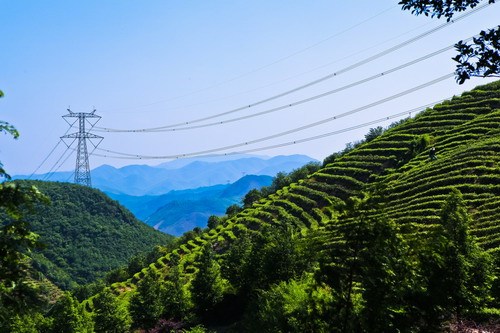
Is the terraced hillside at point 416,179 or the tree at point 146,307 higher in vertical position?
the terraced hillside at point 416,179

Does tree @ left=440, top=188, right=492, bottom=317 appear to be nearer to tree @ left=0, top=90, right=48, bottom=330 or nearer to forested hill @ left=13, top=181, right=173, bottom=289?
tree @ left=0, top=90, right=48, bottom=330

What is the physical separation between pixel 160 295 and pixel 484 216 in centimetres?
3751

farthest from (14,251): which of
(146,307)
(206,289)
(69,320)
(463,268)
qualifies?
(146,307)

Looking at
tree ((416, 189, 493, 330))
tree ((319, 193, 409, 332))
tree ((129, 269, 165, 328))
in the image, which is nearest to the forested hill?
tree ((129, 269, 165, 328))

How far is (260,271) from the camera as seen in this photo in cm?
4850

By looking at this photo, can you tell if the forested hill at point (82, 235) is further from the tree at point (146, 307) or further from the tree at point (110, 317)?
the tree at point (110, 317)

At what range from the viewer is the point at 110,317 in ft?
169

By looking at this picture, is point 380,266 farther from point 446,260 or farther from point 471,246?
point 471,246

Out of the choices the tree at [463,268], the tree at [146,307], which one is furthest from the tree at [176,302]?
the tree at [463,268]

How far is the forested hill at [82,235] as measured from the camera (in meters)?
136

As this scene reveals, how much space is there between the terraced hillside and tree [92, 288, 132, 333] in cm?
2073

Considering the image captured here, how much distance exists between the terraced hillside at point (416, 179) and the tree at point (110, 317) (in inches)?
816

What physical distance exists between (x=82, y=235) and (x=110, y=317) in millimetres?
103828

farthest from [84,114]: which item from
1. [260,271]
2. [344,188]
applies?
[260,271]
